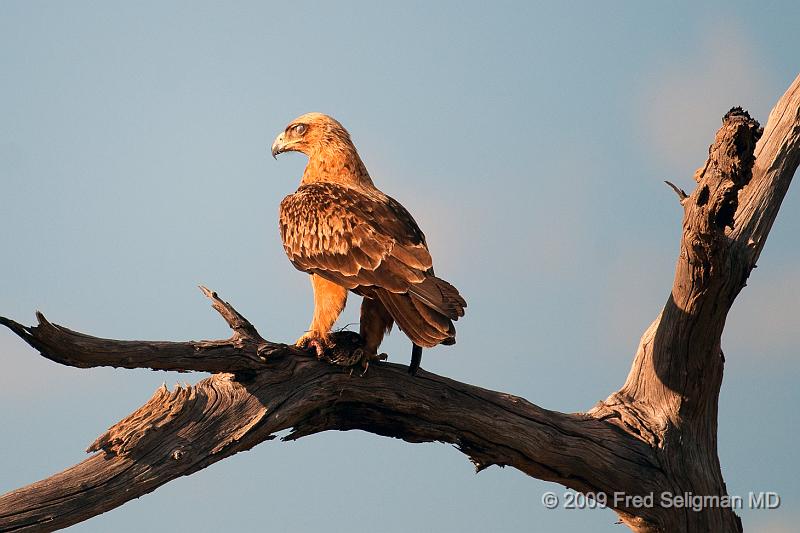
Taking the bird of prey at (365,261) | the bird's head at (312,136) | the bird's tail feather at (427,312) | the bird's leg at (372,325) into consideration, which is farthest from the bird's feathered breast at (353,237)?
the bird's head at (312,136)

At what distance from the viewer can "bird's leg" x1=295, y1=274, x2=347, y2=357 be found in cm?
721

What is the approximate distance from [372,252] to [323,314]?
0.65 m

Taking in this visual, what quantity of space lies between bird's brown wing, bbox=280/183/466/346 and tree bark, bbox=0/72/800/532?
1.99ft

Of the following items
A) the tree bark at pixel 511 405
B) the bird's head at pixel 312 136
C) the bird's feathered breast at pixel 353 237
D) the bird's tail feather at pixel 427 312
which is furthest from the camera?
the bird's head at pixel 312 136

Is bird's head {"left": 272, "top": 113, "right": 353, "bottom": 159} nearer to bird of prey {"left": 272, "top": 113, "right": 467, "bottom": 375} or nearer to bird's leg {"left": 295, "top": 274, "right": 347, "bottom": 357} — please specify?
bird of prey {"left": 272, "top": 113, "right": 467, "bottom": 375}

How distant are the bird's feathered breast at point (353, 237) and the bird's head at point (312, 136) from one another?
61cm

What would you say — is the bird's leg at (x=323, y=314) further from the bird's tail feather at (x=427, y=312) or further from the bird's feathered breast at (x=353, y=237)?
the bird's tail feather at (x=427, y=312)

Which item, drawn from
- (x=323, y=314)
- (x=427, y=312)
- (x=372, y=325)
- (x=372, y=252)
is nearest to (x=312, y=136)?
(x=372, y=252)

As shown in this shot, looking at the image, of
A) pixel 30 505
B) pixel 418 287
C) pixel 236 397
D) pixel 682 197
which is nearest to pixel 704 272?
pixel 682 197

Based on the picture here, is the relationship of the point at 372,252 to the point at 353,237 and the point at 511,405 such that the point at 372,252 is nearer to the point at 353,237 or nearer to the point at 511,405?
the point at 353,237

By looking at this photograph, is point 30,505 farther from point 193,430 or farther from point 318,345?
point 318,345

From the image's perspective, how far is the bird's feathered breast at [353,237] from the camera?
7152 mm

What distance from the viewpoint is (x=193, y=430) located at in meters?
6.55

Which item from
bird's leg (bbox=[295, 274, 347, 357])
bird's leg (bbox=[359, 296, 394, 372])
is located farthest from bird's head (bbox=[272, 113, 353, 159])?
bird's leg (bbox=[359, 296, 394, 372])
